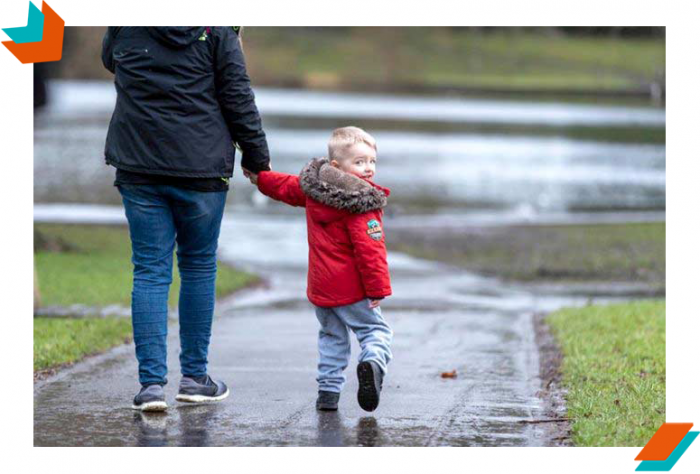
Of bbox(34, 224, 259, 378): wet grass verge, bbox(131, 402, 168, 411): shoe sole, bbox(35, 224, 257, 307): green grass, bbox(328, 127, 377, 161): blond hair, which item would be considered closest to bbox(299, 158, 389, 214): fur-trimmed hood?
bbox(328, 127, 377, 161): blond hair

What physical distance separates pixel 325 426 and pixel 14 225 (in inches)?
59.2

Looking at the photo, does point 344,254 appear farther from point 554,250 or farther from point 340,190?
point 554,250

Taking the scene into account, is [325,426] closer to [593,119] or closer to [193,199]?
[193,199]

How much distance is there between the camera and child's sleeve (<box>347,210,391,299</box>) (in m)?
5.20

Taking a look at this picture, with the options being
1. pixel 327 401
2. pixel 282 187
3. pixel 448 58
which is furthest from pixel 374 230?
pixel 448 58

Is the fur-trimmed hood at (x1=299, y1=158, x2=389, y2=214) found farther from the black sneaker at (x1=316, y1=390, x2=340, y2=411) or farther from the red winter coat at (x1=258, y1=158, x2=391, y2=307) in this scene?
the black sneaker at (x1=316, y1=390, x2=340, y2=411)

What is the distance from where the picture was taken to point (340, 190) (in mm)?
5207

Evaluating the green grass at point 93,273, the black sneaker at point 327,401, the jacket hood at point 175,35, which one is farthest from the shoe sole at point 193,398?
Answer: the green grass at point 93,273

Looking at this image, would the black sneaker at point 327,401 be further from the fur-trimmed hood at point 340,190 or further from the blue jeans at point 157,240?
the fur-trimmed hood at point 340,190

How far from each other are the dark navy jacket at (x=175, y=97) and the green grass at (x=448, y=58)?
194ft

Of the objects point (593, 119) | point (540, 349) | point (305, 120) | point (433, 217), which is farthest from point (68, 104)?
point (540, 349)
